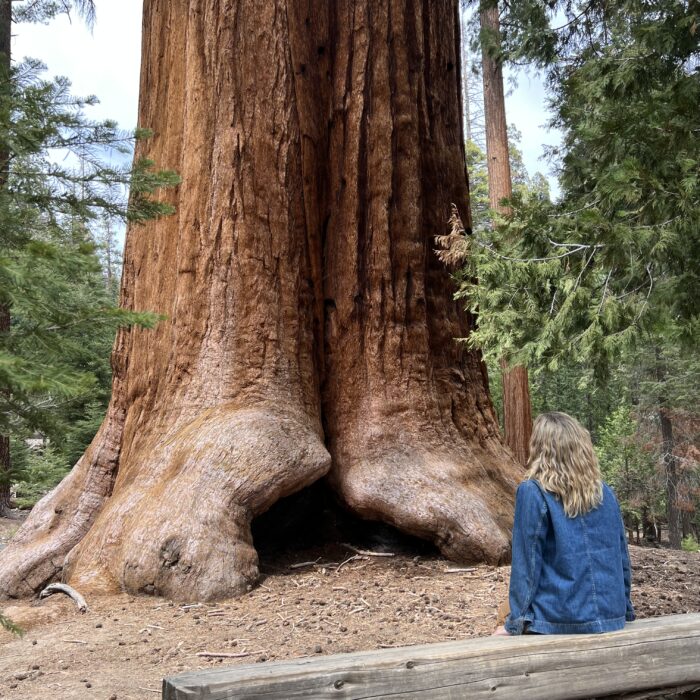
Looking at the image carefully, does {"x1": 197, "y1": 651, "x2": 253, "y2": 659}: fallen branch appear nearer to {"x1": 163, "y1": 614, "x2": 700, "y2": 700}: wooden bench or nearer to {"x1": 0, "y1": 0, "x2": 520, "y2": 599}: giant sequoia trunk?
{"x1": 0, "y1": 0, "x2": 520, "y2": 599}: giant sequoia trunk

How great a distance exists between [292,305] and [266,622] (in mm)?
2689

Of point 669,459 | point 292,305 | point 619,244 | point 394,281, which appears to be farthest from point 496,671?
point 669,459

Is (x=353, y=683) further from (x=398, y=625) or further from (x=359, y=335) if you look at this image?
(x=359, y=335)

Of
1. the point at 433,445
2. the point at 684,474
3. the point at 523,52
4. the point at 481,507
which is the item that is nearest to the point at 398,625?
the point at 481,507

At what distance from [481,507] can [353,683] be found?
3.48 metres

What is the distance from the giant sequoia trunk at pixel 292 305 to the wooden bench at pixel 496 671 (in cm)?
271

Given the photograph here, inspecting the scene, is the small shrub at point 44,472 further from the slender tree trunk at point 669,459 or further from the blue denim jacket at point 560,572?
the slender tree trunk at point 669,459

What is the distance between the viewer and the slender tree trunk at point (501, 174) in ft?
41.8

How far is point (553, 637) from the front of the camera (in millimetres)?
2955

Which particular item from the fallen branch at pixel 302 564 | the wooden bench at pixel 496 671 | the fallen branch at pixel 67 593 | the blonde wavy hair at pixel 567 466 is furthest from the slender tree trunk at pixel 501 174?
the wooden bench at pixel 496 671

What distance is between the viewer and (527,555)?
308 cm

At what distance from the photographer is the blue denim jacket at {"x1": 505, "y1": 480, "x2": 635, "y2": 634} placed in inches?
120

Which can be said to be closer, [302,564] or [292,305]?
[302,564]

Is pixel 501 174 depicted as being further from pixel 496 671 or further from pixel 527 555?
pixel 496 671
